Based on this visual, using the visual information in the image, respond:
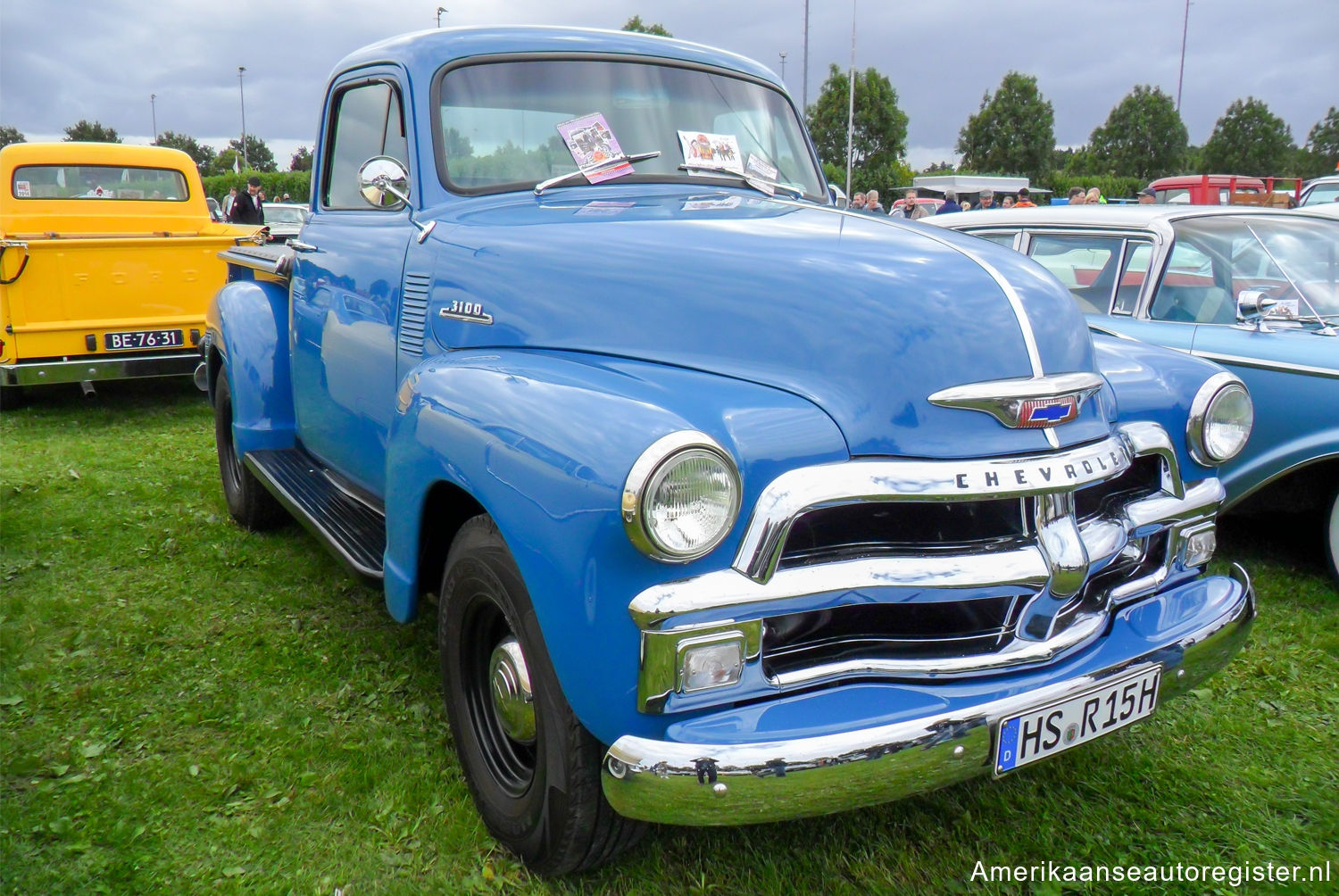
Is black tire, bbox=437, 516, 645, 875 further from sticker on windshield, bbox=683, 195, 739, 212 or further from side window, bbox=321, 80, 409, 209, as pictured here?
side window, bbox=321, 80, 409, 209

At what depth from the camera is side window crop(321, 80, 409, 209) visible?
10.1ft

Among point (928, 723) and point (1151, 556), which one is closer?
point (928, 723)

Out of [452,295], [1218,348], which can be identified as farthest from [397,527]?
[1218,348]

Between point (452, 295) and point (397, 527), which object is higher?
point (452, 295)

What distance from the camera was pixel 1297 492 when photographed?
4.11 m

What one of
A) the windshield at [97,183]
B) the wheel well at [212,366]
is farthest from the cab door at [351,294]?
the windshield at [97,183]

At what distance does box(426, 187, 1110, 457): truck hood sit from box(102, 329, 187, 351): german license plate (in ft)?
17.0

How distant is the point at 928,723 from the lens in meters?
1.75

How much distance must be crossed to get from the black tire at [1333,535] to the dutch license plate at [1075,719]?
2.39m

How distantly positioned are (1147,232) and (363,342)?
3.36 metres

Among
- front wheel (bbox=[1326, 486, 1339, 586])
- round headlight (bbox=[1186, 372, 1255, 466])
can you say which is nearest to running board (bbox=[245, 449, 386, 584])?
round headlight (bbox=[1186, 372, 1255, 466])

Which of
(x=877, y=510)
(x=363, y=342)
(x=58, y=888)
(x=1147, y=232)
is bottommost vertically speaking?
(x=58, y=888)

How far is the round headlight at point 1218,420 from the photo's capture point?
97.6 inches

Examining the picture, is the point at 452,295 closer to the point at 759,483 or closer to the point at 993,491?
the point at 759,483
